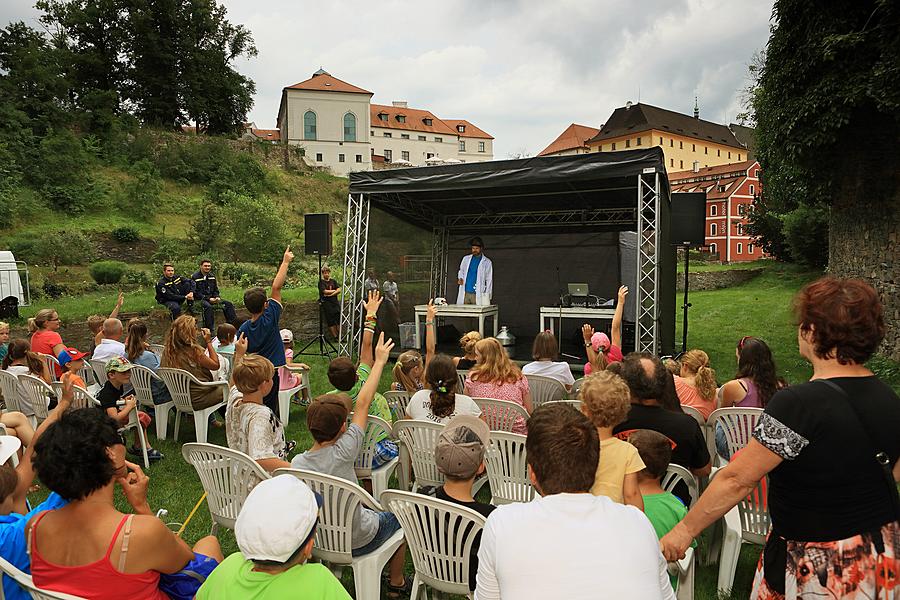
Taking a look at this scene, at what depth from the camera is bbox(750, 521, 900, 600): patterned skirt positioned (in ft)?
4.75

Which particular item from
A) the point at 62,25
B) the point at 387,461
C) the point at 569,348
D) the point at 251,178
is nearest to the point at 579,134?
the point at 251,178

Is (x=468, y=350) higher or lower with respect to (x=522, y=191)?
lower

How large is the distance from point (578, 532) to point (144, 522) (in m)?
1.25

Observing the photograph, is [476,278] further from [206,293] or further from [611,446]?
[611,446]

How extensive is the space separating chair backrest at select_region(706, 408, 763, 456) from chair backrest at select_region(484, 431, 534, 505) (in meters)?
1.22

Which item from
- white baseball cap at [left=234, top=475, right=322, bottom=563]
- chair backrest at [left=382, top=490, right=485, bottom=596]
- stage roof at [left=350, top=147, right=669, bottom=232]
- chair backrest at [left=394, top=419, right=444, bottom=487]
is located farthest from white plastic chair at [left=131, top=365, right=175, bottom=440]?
stage roof at [left=350, top=147, right=669, bottom=232]

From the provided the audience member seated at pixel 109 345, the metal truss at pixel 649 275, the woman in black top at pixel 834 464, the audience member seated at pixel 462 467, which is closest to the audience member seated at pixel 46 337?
the audience member seated at pixel 109 345

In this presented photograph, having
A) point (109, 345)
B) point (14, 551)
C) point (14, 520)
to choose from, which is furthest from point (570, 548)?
point (109, 345)

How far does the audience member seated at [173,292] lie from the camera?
396 inches

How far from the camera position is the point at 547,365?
Result: 456 cm

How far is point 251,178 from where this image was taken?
1303 inches

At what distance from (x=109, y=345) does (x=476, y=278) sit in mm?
6184

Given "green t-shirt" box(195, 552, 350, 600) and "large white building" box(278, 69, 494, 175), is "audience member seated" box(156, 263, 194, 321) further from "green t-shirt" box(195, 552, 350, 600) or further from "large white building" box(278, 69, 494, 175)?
"large white building" box(278, 69, 494, 175)

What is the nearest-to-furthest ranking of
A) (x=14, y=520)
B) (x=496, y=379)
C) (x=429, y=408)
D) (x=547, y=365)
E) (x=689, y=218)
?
(x=14, y=520), (x=429, y=408), (x=496, y=379), (x=547, y=365), (x=689, y=218)
